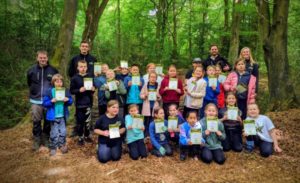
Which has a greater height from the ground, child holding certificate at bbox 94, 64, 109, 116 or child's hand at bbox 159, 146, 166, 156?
child holding certificate at bbox 94, 64, 109, 116

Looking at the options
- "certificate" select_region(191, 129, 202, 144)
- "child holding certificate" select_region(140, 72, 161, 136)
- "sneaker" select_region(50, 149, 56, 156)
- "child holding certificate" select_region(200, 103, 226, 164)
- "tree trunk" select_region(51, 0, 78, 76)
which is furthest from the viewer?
"tree trunk" select_region(51, 0, 78, 76)

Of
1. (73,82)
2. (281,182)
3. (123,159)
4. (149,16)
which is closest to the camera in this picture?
(281,182)

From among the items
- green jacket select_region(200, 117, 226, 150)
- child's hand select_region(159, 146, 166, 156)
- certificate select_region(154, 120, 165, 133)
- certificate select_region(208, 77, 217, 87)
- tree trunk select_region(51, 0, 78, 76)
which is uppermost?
tree trunk select_region(51, 0, 78, 76)

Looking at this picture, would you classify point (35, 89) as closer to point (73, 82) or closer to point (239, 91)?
point (73, 82)

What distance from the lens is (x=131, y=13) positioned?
57.2 feet

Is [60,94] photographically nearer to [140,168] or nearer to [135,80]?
[135,80]

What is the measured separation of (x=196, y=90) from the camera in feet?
21.8

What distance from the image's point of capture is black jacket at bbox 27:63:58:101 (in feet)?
20.6

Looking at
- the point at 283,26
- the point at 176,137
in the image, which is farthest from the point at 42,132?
the point at 283,26

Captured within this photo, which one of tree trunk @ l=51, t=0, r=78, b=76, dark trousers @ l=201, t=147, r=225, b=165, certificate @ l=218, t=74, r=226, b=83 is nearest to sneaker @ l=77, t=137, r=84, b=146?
tree trunk @ l=51, t=0, r=78, b=76

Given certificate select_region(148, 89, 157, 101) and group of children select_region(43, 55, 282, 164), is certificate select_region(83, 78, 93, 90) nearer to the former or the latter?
group of children select_region(43, 55, 282, 164)

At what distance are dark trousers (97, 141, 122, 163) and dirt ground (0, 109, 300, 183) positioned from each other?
109mm

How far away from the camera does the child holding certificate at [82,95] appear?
248 inches

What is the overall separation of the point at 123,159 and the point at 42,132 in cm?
193
